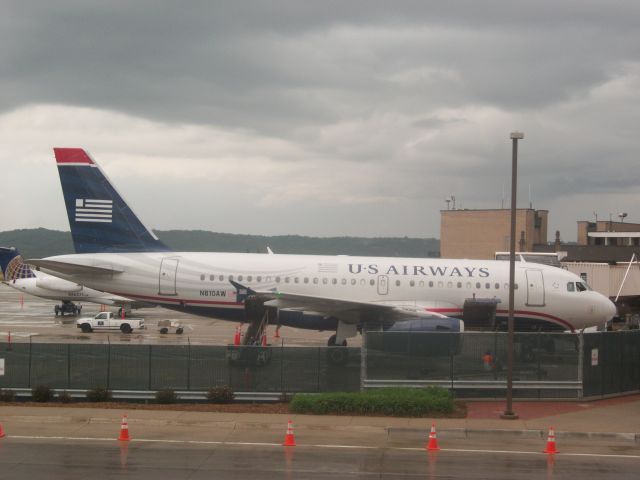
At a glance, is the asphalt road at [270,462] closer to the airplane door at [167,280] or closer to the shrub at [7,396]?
the shrub at [7,396]

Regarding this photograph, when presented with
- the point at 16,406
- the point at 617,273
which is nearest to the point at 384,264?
the point at 16,406

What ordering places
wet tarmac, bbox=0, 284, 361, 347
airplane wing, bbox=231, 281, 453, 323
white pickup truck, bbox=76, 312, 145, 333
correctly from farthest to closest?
white pickup truck, bbox=76, 312, 145, 333, wet tarmac, bbox=0, 284, 361, 347, airplane wing, bbox=231, 281, 453, 323

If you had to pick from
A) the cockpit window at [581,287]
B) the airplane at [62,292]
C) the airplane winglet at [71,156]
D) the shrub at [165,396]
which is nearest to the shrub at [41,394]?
the shrub at [165,396]

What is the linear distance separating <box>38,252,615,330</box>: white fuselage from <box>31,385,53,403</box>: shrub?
1019 cm

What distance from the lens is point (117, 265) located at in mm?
30562

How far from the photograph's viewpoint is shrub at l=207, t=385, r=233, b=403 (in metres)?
20.4

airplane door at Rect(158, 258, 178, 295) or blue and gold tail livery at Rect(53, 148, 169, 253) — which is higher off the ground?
blue and gold tail livery at Rect(53, 148, 169, 253)

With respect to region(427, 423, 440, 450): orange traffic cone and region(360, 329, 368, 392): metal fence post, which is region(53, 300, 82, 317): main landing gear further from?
region(427, 423, 440, 450): orange traffic cone

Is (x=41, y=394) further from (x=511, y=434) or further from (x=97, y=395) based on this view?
(x=511, y=434)

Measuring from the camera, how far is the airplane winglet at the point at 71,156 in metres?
31.2

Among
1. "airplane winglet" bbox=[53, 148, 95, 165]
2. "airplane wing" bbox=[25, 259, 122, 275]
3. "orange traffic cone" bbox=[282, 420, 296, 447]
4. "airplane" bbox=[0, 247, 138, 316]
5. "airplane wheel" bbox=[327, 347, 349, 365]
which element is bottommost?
"orange traffic cone" bbox=[282, 420, 296, 447]

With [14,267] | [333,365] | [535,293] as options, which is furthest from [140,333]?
[333,365]

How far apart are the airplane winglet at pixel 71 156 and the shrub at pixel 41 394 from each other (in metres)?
13.0

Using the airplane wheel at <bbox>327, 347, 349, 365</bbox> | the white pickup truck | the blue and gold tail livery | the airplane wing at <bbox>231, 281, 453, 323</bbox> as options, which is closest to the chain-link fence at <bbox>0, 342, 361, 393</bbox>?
the airplane wheel at <bbox>327, 347, 349, 365</bbox>
